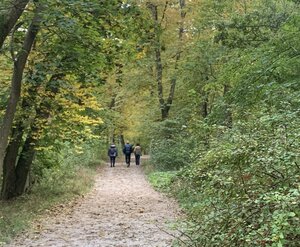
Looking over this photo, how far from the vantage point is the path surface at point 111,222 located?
805 cm

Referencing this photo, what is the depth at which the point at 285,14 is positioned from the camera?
45.8 feet

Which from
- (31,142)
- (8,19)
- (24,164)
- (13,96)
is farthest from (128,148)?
(8,19)

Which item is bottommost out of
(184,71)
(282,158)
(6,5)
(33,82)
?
(282,158)

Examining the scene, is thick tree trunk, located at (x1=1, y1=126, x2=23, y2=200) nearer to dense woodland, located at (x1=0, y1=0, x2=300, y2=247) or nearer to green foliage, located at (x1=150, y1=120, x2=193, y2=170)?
dense woodland, located at (x1=0, y1=0, x2=300, y2=247)

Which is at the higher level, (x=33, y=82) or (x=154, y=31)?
(x=154, y=31)

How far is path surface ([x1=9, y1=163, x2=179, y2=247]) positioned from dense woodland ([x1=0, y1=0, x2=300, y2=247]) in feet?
2.95

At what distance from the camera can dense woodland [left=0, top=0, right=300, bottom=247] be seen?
470cm

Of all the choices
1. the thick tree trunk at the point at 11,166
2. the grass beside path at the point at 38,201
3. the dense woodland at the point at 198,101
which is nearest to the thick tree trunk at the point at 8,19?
the dense woodland at the point at 198,101

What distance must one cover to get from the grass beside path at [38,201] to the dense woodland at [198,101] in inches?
16.5

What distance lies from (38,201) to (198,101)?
10467mm

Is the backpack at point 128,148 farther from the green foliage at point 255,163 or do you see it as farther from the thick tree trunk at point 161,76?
the green foliage at point 255,163

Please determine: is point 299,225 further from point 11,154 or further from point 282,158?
point 11,154

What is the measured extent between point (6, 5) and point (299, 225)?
243 inches

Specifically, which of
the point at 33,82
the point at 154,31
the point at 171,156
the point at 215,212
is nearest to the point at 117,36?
the point at 154,31
